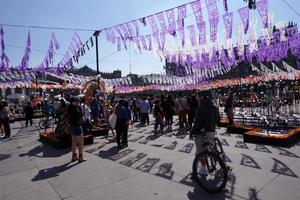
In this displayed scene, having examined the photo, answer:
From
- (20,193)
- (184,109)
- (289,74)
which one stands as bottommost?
(20,193)

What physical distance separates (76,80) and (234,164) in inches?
1074

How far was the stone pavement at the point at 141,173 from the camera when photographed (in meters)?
4.67

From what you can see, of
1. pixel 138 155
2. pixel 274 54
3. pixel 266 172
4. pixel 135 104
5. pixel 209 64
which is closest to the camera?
pixel 266 172

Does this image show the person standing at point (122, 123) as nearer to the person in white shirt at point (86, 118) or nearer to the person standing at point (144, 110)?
the person in white shirt at point (86, 118)

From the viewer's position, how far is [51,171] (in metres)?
6.39

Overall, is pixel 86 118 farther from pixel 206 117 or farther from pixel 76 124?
pixel 206 117

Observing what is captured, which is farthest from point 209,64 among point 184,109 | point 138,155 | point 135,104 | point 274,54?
point 138,155

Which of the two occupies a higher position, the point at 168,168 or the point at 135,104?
the point at 135,104

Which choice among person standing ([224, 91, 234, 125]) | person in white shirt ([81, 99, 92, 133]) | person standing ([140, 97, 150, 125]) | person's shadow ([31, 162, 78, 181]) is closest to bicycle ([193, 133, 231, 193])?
person's shadow ([31, 162, 78, 181])

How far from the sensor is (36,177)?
5980mm

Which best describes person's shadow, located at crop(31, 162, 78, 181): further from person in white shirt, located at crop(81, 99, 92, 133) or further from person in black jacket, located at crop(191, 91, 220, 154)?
person in white shirt, located at crop(81, 99, 92, 133)

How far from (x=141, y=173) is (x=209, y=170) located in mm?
1719

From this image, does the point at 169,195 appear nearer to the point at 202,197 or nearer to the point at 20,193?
the point at 202,197

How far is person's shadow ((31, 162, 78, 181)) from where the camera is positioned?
19.6 ft
